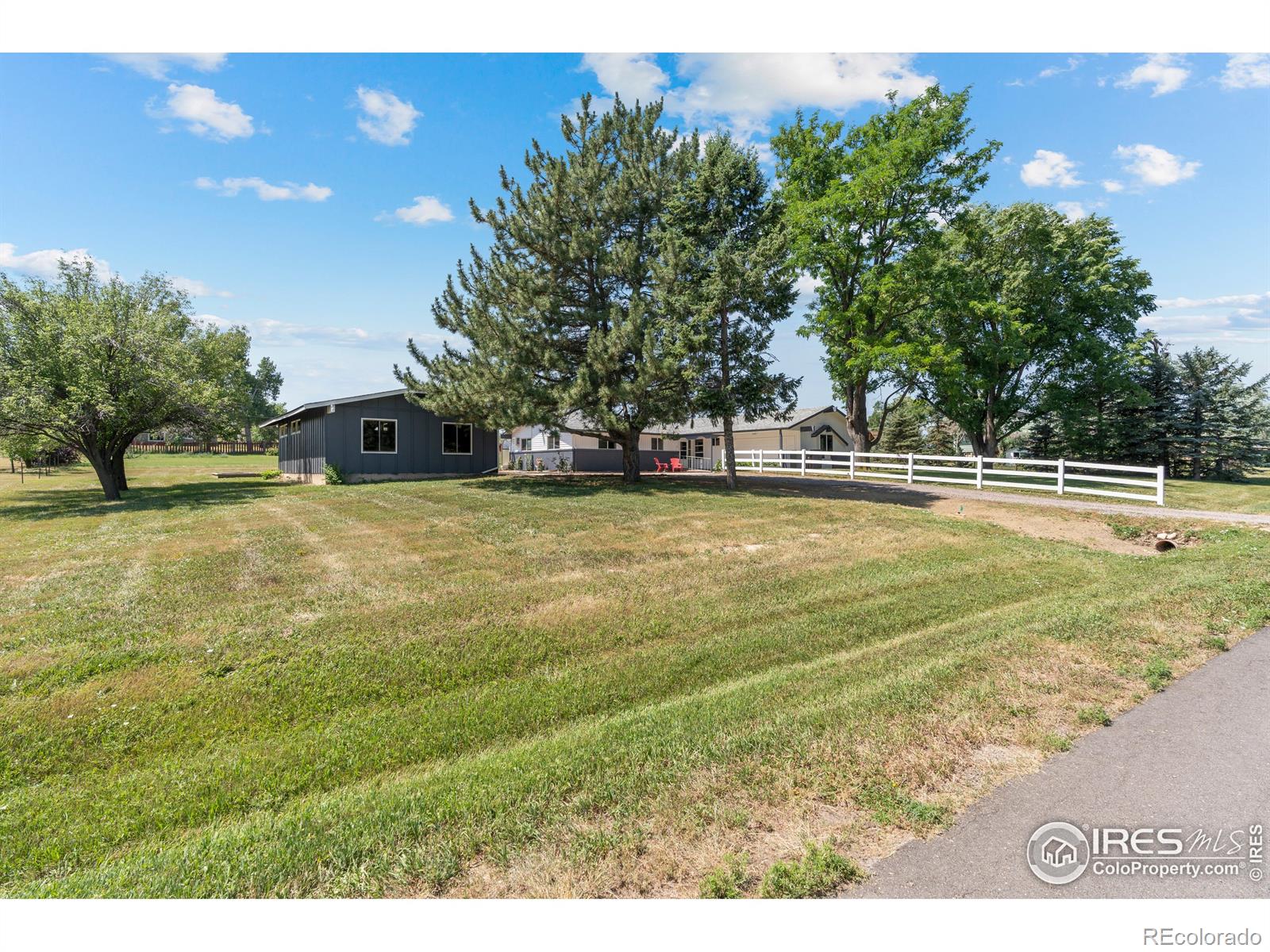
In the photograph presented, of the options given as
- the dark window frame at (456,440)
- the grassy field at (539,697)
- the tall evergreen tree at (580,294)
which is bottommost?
the grassy field at (539,697)

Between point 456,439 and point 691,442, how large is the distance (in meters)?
17.6

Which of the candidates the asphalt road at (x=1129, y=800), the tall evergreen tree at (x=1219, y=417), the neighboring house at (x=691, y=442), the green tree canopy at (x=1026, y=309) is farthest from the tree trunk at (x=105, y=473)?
the tall evergreen tree at (x=1219, y=417)

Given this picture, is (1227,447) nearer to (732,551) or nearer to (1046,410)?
(1046,410)

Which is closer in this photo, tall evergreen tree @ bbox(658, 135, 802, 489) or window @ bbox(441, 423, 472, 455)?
tall evergreen tree @ bbox(658, 135, 802, 489)

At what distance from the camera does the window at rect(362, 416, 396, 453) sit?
797 inches

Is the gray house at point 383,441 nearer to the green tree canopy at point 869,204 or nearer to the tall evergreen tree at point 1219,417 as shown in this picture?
the green tree canopy at point 869,204

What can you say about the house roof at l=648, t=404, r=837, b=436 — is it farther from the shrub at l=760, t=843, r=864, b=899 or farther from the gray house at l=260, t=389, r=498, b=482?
the shrub at l=760, t=843, r=864, b=899

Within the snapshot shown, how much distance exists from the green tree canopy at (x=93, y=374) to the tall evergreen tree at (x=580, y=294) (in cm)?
723

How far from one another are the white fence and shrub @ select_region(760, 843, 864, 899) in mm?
15204

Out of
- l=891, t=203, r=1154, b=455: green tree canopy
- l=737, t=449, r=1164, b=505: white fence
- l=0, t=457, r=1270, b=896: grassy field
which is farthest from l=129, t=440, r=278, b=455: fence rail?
→ l=891, t=203, r=1154, b=455: green tree canopy

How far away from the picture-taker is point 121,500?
16031 millimetres

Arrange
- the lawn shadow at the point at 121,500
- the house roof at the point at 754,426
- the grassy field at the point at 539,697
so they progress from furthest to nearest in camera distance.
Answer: the house roof at the point at 754,426
the lawn shadow at the point at 121,500
the grassy field at the point at 539,697

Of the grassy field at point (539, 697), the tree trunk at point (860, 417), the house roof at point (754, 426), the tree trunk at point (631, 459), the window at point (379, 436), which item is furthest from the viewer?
the house roof at point (754, 426)

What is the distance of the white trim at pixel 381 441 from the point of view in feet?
66.0
